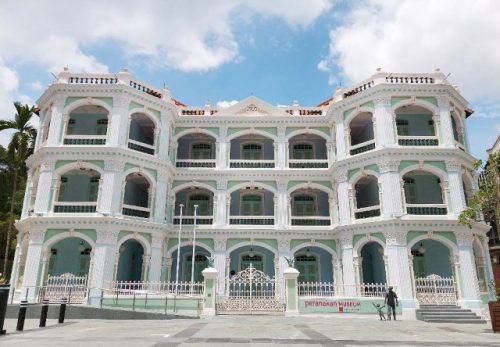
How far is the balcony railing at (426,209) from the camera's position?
18344 mm

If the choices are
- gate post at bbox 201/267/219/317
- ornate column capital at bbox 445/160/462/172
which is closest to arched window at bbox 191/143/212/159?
gate post at bbox 201/267/219/317

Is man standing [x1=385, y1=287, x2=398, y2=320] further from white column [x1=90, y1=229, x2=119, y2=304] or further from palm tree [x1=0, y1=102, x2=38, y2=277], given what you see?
palm tree [x1=0, y1=102, x2=38, y2=277]

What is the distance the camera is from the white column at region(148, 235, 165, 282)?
19.1 metres

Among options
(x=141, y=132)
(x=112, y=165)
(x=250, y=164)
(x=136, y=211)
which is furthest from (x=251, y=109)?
(x=136, y=211)

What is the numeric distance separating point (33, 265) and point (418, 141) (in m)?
20.4

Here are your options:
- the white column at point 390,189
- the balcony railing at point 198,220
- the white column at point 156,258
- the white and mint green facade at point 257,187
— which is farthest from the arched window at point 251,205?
the white column at point 390,189

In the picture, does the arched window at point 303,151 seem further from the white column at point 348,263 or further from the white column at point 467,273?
the white column at point 467,273

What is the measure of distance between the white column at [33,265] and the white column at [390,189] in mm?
A: 16843

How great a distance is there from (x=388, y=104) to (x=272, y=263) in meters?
11.0

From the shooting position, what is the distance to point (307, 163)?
2298 centimetres

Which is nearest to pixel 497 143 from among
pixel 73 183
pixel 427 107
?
pixel 427 107

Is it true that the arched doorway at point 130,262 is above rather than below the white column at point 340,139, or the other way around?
below

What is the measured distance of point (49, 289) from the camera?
57.1 ft

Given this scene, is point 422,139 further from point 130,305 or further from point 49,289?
point 49,289
